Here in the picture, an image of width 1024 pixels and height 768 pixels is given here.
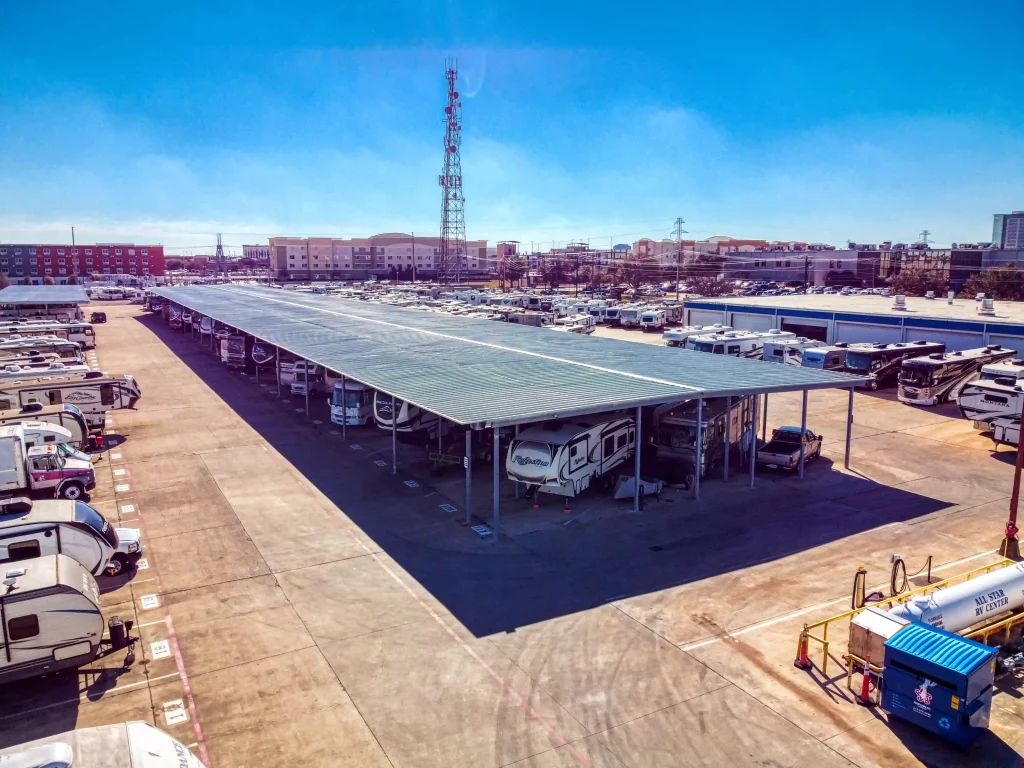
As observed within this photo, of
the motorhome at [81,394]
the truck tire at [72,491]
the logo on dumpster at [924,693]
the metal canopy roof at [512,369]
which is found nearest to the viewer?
the logo on dumpster at [924,693]

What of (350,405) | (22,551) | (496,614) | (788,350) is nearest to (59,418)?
(350,405)

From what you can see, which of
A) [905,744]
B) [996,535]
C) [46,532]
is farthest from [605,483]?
[46,532]

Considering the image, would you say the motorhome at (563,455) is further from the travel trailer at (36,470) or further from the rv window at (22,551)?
the travel trailer at (36,470)

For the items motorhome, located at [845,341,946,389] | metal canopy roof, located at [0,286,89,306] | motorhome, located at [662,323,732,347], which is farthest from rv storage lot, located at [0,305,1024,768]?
metal canopy roof, located at [0,286,89,306]

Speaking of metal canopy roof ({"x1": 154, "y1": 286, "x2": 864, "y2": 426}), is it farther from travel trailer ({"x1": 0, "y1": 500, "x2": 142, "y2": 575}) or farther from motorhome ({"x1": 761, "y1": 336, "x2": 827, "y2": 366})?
motorhome ({"x1": 761, "y1": 336, "x2": 827, "y2": 366})

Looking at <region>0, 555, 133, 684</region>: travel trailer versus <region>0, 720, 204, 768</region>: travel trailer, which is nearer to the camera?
<region>0, 720, 204, 768</region>: travel trailer

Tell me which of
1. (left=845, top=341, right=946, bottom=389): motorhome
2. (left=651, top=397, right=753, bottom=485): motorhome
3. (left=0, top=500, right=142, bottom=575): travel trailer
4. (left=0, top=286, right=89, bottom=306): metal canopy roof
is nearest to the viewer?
(left=0, top=500, right=142, bottom=575): travel trailer

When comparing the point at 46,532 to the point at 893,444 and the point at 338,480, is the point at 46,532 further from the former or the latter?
the point at 893,444

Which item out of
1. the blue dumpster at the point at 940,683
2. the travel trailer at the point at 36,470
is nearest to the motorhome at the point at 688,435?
the blue dumpster at the point at 940,683
